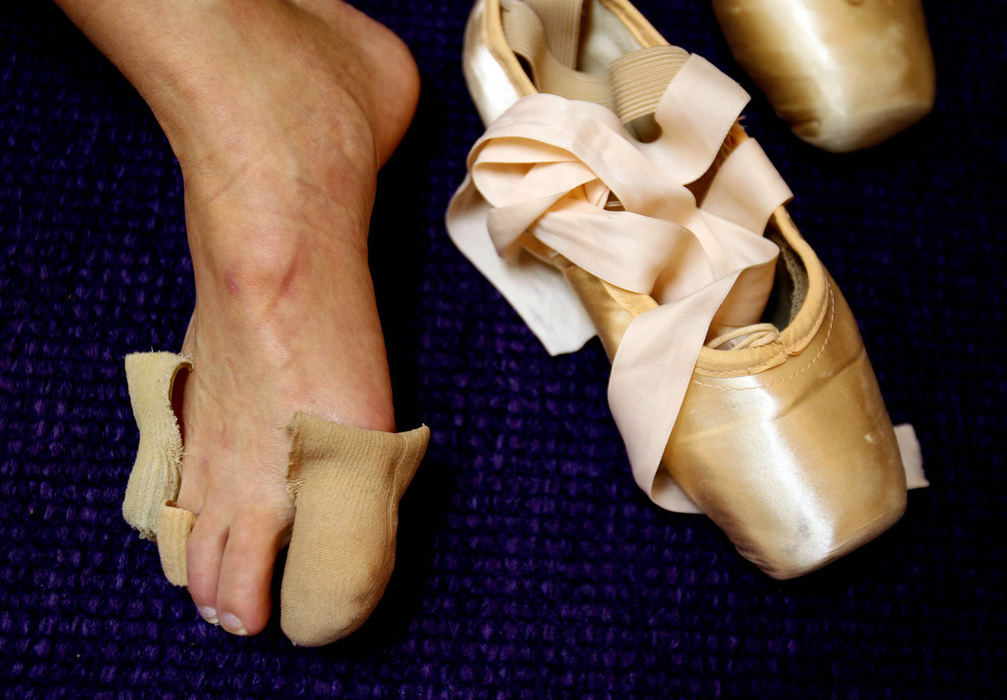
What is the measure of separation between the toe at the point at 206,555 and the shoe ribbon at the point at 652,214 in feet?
0.87

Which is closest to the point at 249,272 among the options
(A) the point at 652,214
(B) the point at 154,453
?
(B) the point at 154,453

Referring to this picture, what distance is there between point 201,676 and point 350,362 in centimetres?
25

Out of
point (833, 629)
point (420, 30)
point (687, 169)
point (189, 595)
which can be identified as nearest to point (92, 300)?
point (189, 595)

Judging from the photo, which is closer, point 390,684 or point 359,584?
point 359,584

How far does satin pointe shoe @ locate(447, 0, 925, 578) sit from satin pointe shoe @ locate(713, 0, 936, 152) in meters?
0.12

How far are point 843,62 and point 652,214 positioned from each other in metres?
0.22

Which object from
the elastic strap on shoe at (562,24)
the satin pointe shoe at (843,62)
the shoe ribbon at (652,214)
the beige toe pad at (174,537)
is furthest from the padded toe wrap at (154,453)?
the satin pointe shoe at (843,62)

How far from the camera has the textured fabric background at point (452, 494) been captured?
606 mm

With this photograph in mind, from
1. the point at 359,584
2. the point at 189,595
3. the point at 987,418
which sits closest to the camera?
the point at 359,584

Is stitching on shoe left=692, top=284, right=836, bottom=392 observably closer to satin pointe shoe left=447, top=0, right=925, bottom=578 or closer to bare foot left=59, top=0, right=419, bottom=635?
satin pointe shoe left=447, top=0, right=925, bottom=578

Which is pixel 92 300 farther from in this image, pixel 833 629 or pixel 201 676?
pixel 833 629

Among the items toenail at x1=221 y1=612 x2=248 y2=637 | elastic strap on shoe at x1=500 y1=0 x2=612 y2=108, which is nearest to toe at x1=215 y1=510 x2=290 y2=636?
toenail at x1=221 y1=612 x2=248 y2=637

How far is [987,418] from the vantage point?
2.33 feet

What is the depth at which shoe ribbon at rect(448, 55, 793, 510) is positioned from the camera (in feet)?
1.82
